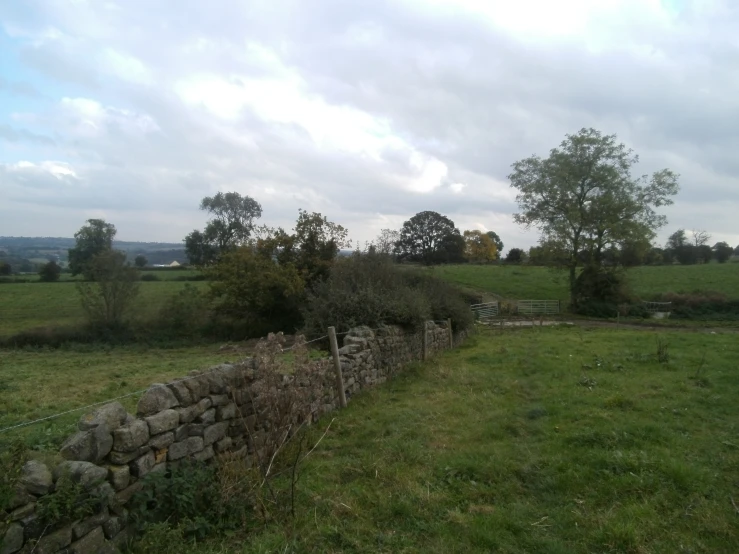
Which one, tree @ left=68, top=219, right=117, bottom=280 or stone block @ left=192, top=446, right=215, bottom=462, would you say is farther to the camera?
tree @ left=68, top=219, right=117, bottom=280

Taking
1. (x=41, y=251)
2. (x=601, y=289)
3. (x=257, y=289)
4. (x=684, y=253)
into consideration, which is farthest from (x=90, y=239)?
(x=684, y=253)

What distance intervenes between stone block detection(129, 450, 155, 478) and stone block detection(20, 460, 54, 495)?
0.80 meters

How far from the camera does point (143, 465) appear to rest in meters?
4.49

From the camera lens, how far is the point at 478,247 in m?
77.7

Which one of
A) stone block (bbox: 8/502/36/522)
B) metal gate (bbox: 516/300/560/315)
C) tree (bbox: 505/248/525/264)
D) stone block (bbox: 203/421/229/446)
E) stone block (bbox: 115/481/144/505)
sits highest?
tree (bbox: 505/248/525/264)

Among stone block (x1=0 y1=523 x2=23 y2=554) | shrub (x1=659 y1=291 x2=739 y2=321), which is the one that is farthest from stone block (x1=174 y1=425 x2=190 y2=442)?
shrub (x1=659 y1=291 x2=739 y2=321)

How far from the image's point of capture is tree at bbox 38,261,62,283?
46.4m

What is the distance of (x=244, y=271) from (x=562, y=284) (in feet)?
94.7

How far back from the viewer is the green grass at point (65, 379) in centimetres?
804

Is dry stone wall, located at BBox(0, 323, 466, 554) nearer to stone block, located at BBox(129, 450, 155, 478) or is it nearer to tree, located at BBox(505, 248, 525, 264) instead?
stone block, located at BBox(129, 450, 155, 478)

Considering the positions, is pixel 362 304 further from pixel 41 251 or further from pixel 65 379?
pixel 41 251

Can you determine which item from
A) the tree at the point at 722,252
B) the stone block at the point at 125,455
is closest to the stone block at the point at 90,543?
the stone block at the point at 125,455

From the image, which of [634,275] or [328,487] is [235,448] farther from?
[634,275]

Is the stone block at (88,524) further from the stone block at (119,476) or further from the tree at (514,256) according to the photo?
the tree at (514,256)
